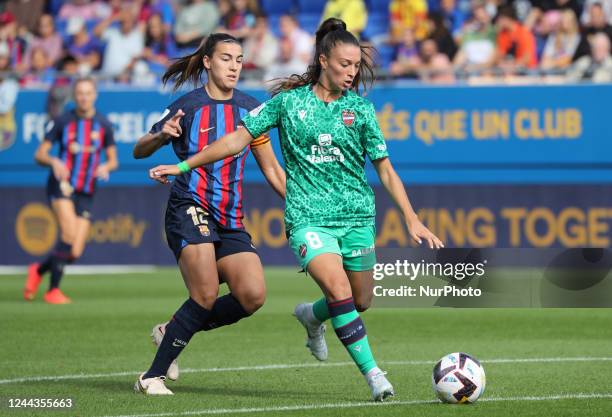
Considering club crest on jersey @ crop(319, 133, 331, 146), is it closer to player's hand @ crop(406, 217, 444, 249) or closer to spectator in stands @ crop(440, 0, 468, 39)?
player's hand @ crop(406, 217, 444, 249)

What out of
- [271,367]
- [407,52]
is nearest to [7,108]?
[407,52]

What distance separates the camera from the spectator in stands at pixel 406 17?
20.7m

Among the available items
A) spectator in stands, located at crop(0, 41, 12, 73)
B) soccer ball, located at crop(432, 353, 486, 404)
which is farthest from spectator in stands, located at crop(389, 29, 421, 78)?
soccer ball, located at crop(432, 353, 486, 404)

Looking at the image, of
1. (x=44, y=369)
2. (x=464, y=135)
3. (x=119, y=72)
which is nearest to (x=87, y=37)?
(x=119, y=72)

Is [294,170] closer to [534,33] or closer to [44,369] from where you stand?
[44,369]

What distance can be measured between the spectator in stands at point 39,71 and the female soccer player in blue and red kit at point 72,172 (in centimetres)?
504

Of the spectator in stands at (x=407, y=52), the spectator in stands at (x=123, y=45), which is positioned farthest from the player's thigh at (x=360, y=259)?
the spectator in stands at (x=123, y=45)

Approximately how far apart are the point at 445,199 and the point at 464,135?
1046mm

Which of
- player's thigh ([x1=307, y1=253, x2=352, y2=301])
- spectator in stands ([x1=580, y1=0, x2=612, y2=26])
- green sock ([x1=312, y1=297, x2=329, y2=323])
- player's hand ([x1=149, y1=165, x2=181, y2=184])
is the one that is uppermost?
spectator in stands ([x1=580, y1=0, x2=612, y2=26])

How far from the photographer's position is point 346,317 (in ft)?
24.1

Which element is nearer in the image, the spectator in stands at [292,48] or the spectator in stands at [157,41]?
the spectator in stands at [292,48]

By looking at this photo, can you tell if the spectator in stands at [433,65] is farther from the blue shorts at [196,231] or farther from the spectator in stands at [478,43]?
the blue shorts at [196,231]

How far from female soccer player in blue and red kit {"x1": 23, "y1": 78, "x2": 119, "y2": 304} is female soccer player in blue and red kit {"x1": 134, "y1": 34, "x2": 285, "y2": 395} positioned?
6.36 metres

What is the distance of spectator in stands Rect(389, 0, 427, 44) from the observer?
20.7m
